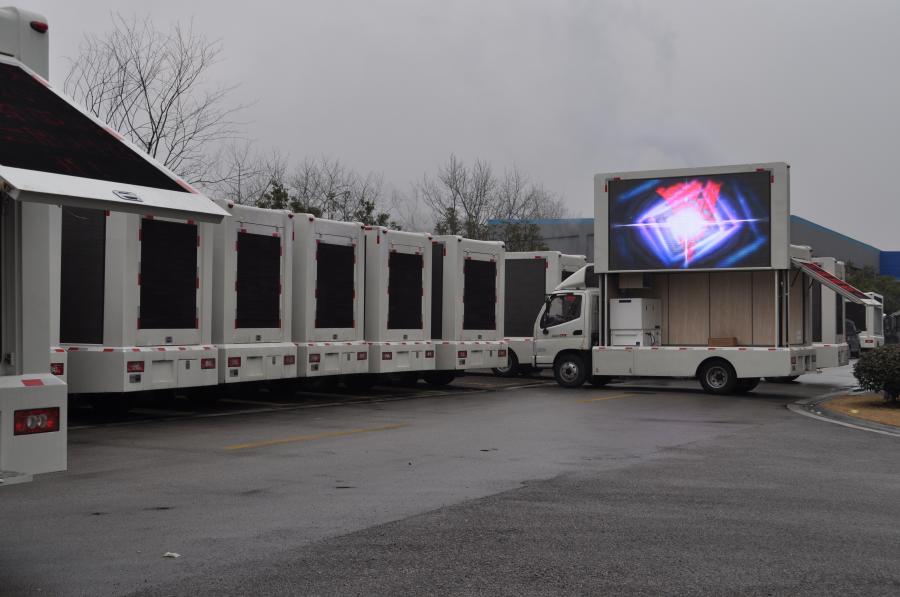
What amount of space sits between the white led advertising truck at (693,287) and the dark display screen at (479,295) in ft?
5.71

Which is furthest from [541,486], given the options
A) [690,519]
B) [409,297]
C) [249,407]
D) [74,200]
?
[409,297]

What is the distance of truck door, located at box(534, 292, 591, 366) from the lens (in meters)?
23.4

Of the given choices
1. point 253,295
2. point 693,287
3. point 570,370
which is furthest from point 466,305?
point 253,295

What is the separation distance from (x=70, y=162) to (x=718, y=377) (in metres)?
17.3

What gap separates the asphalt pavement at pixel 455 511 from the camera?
5891 millimetres

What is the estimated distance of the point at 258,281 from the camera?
17.0 meters

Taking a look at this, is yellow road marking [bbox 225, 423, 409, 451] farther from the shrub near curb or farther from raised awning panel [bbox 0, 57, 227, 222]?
the shrub near curb

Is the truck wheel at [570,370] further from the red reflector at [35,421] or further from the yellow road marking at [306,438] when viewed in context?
the red reflector at [35,421]

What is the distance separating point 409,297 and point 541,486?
468 inches

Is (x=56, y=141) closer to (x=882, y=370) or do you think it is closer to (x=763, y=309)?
(x=882, y=370)

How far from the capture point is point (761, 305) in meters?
21.7

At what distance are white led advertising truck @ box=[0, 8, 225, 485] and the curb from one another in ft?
37.2

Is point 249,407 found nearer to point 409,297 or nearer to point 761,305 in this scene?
point 409,297

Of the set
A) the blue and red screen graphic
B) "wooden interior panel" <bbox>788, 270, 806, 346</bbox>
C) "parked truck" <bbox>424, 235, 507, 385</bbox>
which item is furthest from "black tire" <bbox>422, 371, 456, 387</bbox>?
"wooden interior panel" <bbox>788, 270, 806, 346</bbox>
